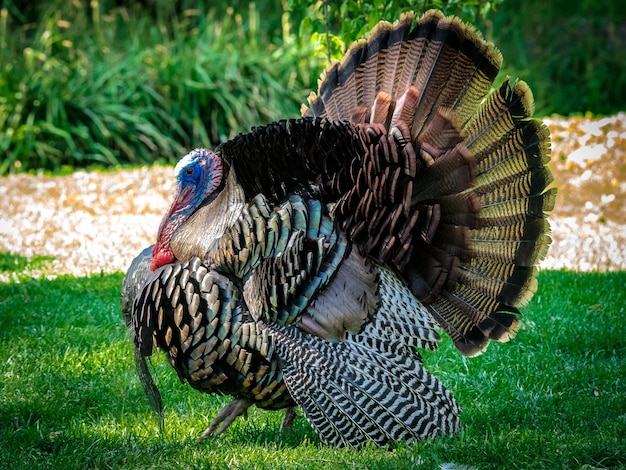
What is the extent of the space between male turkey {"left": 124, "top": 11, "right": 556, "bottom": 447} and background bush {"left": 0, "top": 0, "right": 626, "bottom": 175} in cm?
688

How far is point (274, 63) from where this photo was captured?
41.1 ft

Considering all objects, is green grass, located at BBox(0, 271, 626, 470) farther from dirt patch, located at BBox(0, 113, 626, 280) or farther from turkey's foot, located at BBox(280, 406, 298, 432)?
dirt patch, located at BBox(0, 113, 626, 280)

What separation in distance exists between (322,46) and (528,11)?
9.83 metres

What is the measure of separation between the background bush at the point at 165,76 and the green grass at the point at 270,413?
5398 mm

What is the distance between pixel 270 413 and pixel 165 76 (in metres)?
7.98

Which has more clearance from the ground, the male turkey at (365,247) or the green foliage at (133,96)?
the male turkey at (365,247)

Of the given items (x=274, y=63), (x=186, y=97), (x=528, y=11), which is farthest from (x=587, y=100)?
(x=186, y=97)

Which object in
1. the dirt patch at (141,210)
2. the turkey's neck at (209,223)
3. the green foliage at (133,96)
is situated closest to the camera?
the turkey's neck at (209,223)

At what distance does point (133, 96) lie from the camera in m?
11.9

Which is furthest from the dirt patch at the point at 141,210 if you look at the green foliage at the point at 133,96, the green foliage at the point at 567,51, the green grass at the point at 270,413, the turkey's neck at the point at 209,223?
the turkey's neck at the point at 209,223

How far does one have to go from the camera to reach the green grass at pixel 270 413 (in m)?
3.89

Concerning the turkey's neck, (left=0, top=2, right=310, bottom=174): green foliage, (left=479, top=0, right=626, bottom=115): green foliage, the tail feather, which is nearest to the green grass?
the tail feather

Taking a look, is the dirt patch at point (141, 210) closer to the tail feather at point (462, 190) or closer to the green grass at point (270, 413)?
the green grass at point (270, 413)

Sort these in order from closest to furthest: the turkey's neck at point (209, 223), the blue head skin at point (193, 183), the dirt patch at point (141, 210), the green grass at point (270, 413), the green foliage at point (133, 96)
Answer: the green grass at point (270, 413) → the turkey's neck at point (209, 223) → the blue head skin at point (193, 183) → the dirt patch at point (141, 210) → the green foliage at point (133, 96)
